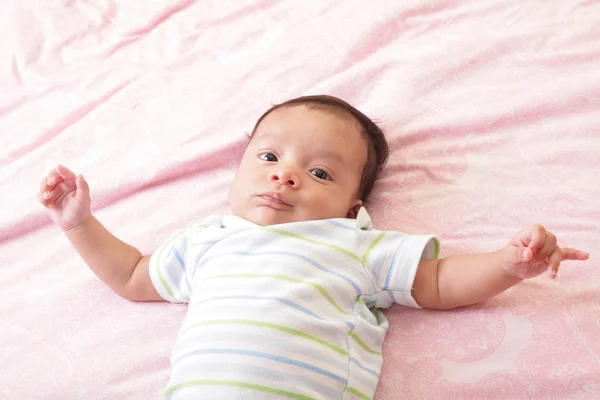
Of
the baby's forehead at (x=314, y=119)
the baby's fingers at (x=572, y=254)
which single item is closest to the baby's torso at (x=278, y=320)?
the baby's forehead at (x=314, y=119)

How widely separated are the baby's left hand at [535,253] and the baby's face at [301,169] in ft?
1.12

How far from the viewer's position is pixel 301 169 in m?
1.22

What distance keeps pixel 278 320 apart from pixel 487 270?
0.35 meters

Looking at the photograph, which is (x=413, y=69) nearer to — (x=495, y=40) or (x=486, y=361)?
(x=495, y=40)

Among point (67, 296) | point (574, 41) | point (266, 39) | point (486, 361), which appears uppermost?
point (266, 39)

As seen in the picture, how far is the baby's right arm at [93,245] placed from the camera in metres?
1.22

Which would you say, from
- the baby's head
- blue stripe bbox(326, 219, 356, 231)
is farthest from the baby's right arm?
blue stripe bbox(326, 219, 356, 231)

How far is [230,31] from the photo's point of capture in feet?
5.76

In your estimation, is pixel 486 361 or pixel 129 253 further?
pixel 129 253

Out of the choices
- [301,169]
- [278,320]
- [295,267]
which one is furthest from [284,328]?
[301,169]

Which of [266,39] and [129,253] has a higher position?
[266,39]

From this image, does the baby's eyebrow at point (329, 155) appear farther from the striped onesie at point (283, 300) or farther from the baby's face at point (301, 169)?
the striped onesie at point (283, 300)

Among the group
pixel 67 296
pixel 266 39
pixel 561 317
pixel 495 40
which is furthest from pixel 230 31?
pixel 561 317

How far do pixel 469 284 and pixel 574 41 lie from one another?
0.78 m
